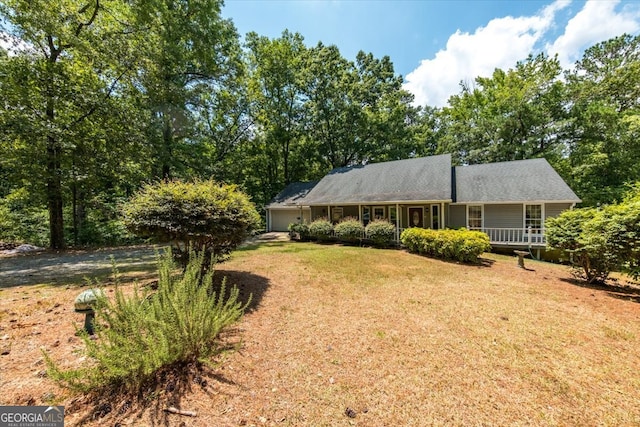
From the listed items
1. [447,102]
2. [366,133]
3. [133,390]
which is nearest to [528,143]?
[447,102]

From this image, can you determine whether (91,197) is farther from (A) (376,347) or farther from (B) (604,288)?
(B) (604,288)

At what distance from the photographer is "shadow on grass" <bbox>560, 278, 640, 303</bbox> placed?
594 cm

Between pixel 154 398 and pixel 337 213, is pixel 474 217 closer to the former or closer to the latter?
pixel 337 213

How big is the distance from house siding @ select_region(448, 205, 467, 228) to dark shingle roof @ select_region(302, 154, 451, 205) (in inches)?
70.7

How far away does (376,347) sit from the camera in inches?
144

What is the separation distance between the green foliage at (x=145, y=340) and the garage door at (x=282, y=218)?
756 inches

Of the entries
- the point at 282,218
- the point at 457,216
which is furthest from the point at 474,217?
the point at 282,218

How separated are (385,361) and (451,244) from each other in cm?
760

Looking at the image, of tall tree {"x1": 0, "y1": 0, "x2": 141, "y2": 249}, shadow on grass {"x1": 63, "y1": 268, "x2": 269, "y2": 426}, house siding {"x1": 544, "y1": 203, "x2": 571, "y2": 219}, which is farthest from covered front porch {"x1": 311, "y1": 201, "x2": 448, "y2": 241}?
tall tree {"x1": 0, "y1": 0, "x2": 141, "y2": 249}

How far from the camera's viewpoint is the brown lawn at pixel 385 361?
247 centimetres

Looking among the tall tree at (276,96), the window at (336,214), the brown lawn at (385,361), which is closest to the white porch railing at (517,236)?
the brown lawn at (385,361)

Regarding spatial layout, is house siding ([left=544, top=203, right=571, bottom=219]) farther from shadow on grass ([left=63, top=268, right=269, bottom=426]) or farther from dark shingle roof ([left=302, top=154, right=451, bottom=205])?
shadow on grass ([left=63, top=268, right=269, bottom=426])

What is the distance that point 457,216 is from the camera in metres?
14.6

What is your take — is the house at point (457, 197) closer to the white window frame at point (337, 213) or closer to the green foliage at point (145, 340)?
the white window frame at point (337, 213)
